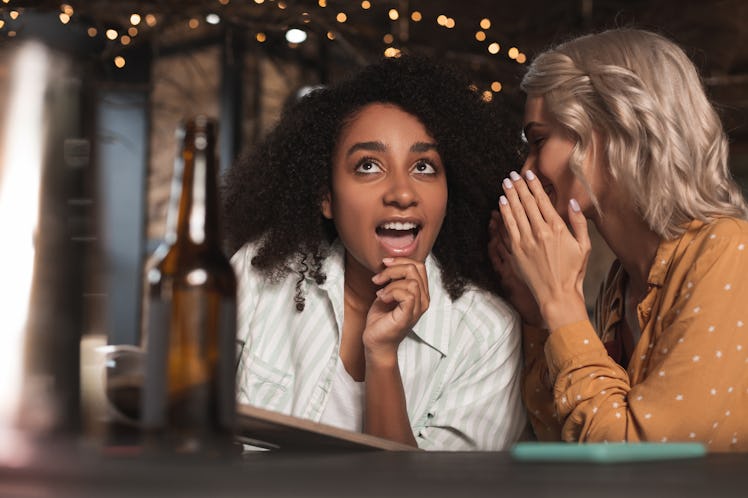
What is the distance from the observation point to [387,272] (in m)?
1.75

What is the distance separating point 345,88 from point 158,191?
3.48 m

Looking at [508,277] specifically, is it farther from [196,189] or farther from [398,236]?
[196,189]

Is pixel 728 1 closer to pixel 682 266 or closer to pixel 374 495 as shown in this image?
pixel 682 266

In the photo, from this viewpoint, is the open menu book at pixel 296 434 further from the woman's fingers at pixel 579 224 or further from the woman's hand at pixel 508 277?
the woman's hand at pixel 508 277

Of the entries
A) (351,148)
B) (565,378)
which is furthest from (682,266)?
(351,148)

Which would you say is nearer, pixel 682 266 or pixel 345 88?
pixel 682 266

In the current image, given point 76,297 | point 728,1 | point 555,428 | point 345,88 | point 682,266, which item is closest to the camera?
point 76,297

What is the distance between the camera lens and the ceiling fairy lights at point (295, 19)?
159 inches

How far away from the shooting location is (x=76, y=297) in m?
0.74

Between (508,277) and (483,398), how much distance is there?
0.25 metres

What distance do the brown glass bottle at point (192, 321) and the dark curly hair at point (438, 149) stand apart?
1.05 m

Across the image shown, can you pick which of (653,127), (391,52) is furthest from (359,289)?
(391,52)

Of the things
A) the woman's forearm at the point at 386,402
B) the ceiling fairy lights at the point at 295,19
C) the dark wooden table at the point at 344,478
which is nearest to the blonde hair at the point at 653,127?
the woman's forearm at the point at 386,402

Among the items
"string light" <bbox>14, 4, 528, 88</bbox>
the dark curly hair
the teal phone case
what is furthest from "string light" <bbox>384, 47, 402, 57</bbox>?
the teal phone case
